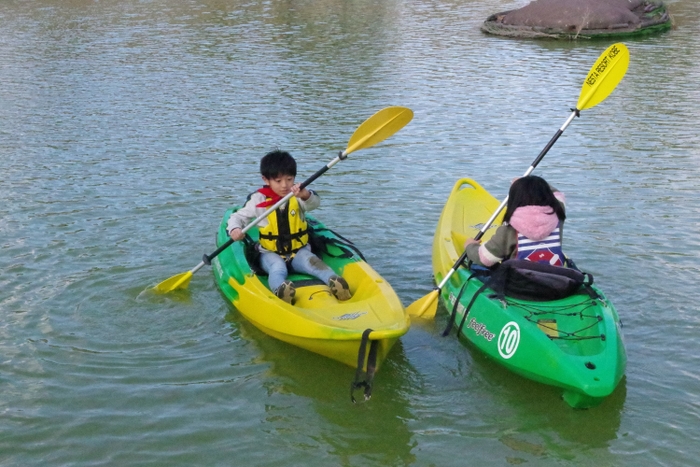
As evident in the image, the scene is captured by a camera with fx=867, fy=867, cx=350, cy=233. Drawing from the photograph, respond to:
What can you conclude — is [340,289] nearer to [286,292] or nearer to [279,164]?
[286,292]

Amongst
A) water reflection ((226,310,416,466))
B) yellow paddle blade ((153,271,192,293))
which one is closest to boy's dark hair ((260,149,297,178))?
yellow paddle blade ((153,271,192,293))

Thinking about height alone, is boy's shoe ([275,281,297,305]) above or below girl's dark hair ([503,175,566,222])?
below

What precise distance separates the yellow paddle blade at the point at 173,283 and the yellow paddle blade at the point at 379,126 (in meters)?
1.55

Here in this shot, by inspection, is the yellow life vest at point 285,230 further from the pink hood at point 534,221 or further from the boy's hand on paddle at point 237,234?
the pink hood at point 534,221

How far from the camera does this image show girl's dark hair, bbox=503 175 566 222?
206 inches

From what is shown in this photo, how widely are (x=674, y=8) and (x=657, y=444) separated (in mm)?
20285

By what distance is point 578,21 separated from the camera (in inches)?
702

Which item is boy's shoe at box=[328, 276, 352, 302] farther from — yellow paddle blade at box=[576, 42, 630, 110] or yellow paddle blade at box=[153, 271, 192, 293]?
yellow paddle blade at box=[576, 42, 630, 110]

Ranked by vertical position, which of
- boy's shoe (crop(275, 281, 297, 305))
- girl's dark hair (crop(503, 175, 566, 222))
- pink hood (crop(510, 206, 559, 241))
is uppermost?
girl's dark hair (crop(503, 175, 566, 222))

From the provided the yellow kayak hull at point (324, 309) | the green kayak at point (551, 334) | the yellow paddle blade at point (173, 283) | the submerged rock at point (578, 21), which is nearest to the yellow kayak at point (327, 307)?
the yellow kayak hull at point (324, 309)

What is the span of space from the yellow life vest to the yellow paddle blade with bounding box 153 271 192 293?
69cm

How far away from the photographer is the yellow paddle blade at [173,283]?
21.3ft

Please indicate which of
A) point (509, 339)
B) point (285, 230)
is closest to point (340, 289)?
point (285, 230)

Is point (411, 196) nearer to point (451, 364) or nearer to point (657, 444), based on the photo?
point (451, 364)
